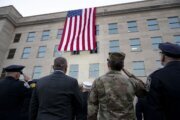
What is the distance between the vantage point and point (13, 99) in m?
3.59

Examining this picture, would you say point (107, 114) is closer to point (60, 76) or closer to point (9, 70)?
point (60, 76)

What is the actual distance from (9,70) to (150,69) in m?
15.8

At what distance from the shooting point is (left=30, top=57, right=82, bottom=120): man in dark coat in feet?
9.33

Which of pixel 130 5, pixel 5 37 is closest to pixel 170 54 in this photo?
pixel 130 5

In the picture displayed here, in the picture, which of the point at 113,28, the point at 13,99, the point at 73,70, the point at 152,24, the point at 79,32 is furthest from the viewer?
the point at 113,28

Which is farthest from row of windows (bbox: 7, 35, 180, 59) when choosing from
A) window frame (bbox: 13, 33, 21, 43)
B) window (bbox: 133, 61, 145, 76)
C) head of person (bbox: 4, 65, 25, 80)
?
head of person (bbox: 4, 65, 25, 80)

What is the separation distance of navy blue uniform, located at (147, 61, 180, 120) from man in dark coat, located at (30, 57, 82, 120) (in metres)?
1.31

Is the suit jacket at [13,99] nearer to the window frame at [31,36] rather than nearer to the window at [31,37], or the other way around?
the window frame at [31,36]

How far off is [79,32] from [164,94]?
15289mm

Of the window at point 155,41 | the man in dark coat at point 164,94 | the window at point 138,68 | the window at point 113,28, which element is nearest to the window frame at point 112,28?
the window at point 113,28

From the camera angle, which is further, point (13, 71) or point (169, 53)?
point (13, 71)

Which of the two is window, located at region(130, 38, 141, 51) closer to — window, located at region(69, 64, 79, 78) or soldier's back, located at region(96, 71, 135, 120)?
window, located at region(69, 64, 79, 78)

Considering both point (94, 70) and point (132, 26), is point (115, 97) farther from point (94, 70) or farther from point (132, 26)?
point (132, 26)

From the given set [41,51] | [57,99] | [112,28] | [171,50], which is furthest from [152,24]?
[57,99]
